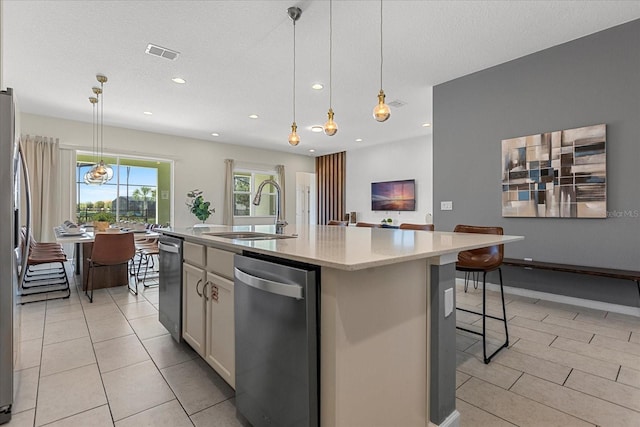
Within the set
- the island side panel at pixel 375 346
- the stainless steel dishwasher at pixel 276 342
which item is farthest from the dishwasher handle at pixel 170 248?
the island side panel at pixel 375 346

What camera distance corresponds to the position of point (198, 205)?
727 centimetres

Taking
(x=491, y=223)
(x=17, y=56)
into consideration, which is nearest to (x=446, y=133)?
(x=491, y=223)

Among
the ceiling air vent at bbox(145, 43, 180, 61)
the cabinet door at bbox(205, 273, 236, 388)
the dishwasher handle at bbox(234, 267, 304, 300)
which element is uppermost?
the ceiling air vent at bbox(145, 43, 180, 61)

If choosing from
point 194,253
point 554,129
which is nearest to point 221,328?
point 194,253

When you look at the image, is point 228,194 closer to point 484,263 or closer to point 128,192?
point 128,192

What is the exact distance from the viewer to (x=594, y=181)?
3055mm

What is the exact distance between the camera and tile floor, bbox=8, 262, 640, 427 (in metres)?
1.54

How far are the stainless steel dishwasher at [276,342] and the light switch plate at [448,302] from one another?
0.66 metres

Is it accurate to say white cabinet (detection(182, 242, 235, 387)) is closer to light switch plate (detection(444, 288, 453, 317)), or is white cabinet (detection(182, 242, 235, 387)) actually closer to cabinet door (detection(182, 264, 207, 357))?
cabinet door (detection(182, 264, 207, 357))

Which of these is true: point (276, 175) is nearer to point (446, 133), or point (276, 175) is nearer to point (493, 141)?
point (446, 133)

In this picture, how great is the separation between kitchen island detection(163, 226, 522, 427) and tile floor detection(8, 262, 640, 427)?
402 millimetres

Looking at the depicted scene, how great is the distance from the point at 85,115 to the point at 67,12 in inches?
141

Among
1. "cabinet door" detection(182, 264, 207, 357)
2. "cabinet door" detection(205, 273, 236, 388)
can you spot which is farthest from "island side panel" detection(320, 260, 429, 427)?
"cabinet door" detection(182, 264, 207, 357)

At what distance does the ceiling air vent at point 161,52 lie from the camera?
10.8 feet
